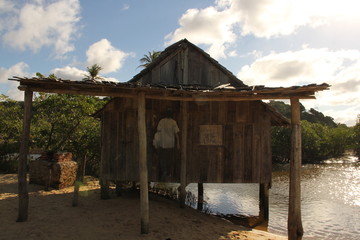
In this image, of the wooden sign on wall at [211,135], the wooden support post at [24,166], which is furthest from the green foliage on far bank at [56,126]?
the wooden sign on wall at [211,135]

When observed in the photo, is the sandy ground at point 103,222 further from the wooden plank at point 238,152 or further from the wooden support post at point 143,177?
the wooden plank at point 238,152

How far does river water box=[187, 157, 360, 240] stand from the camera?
33.1ft

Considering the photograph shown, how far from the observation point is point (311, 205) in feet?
46.0

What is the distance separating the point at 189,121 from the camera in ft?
32.2

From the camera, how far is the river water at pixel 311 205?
10102 millimetres

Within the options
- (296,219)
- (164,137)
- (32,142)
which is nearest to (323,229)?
(296,219)

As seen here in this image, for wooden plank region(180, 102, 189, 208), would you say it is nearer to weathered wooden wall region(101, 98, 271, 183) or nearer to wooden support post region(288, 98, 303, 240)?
weathered wooden wall region(101, 98, 271, 183)

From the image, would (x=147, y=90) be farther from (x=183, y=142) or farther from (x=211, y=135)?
(x=211, y=135)

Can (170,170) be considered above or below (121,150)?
below

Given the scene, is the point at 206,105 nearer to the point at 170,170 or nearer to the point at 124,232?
the point at 170,170

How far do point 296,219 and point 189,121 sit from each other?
462cm

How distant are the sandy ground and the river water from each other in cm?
280

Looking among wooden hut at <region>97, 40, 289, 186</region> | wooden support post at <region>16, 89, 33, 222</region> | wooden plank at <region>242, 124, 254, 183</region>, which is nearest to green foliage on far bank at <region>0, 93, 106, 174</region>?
wooden hut at <region>97, 40, 289, 186</region>

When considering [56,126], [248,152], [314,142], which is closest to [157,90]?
[248,152]
